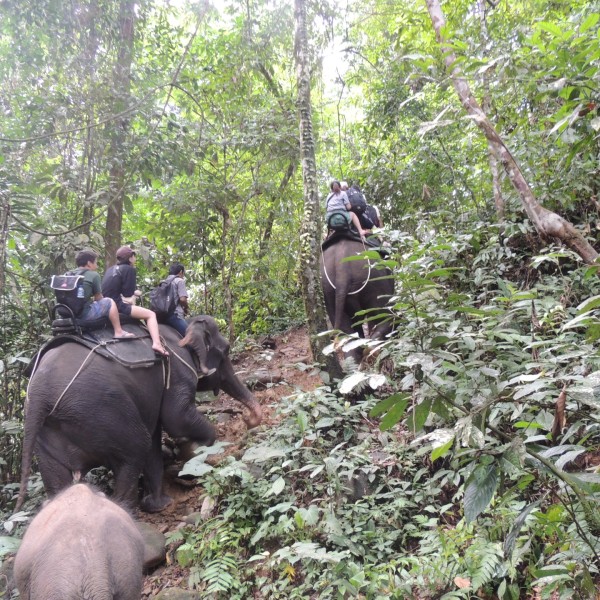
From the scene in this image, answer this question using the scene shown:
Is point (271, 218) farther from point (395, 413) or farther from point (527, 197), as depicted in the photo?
point (395, 413)

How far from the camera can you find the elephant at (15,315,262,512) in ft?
14.6

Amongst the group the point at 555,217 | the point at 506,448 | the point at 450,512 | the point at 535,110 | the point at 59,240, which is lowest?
the point at 450,512

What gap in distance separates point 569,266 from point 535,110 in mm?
2106

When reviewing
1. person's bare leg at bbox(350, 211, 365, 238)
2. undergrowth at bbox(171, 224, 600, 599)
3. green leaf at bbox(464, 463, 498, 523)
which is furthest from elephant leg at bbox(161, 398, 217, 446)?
green leaf at bbox(464, 463, 498, 523)

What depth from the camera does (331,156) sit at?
40.9 ft

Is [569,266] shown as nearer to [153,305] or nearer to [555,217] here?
[555,217]

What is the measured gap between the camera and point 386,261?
98.3 inches

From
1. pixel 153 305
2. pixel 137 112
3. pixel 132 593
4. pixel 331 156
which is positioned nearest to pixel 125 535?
pixel 132 593

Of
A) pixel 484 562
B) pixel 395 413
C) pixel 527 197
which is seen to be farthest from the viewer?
pixel 527 197

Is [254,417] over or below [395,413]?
below

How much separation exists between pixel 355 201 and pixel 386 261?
434cm

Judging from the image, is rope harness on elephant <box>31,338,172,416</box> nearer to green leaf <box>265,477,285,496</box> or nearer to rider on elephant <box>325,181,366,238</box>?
green leaf <box>265,477,285,496</box>

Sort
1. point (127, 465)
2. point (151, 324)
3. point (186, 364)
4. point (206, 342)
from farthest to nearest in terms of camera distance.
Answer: point (206, 342) < point (186, 364) < point (151, 324) < point (127, 465)

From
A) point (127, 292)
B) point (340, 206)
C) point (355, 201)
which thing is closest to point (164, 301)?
point (127, 292)
